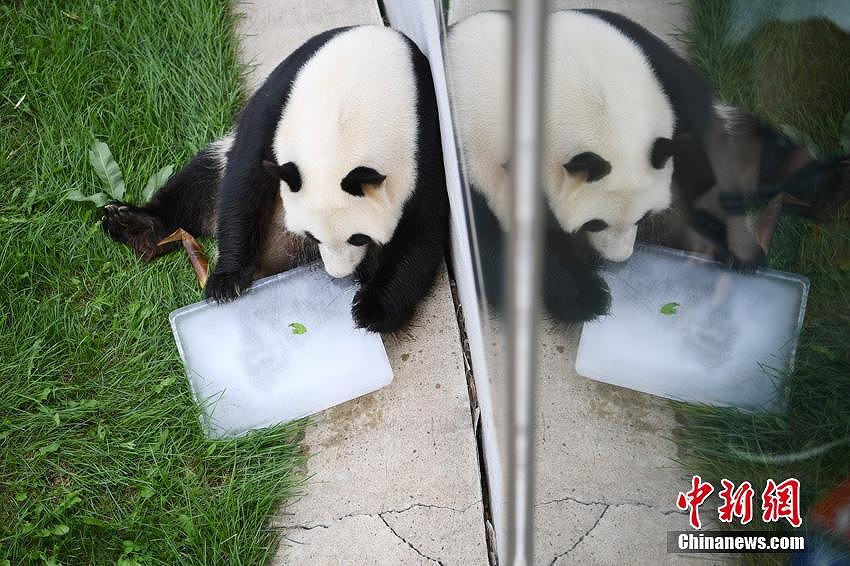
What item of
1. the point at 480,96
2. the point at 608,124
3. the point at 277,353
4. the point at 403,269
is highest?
the point at 480,96

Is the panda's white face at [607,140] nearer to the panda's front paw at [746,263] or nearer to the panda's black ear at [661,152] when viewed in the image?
the panda's black ear at [661,152]

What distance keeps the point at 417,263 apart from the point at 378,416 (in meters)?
0.56

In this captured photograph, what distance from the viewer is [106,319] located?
304cm

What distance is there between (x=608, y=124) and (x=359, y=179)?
0.85 metres

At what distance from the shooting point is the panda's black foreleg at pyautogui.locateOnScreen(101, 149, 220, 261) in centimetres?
314

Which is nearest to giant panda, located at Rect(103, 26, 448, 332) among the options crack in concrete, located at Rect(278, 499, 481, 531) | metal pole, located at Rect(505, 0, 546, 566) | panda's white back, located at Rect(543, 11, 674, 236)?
crack in concrete, located at Rect(278, 499, 481, 531)

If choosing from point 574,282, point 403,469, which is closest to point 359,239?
point 403,469

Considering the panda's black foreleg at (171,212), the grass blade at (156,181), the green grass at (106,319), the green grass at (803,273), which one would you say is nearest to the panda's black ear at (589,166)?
the green grass at (803,273)

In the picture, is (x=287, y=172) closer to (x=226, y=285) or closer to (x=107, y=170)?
(x=226, y=285)

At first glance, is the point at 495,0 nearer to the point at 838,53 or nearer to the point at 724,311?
the point at 838,53

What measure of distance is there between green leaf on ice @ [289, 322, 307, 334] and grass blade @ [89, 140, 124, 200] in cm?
101

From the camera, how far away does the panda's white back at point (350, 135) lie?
8.70ft

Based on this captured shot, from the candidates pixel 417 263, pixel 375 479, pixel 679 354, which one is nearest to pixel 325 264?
pixel 417 263

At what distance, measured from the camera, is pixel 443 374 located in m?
2.81
